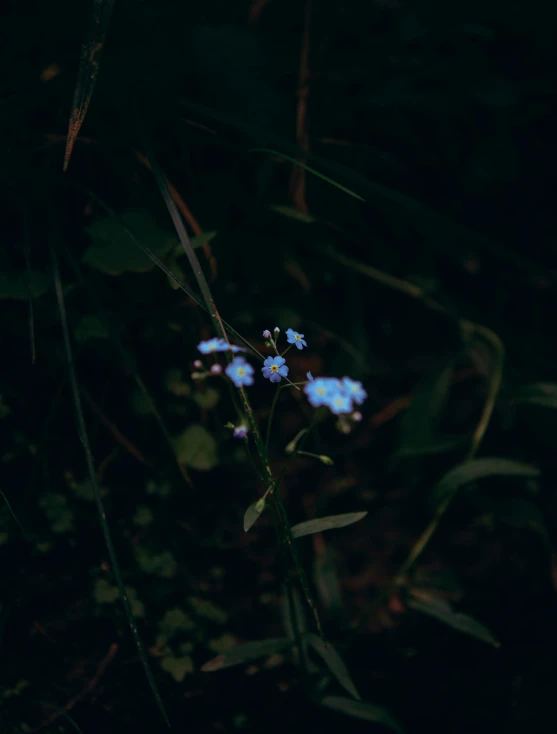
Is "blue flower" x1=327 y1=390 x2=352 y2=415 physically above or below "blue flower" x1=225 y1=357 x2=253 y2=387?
below

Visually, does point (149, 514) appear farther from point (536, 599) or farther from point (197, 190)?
point (536, 599)

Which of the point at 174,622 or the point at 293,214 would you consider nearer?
the point at 174,622

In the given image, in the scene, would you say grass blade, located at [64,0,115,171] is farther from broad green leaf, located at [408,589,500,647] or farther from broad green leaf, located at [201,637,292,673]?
broad green leaf, located at [408,589,500,647]

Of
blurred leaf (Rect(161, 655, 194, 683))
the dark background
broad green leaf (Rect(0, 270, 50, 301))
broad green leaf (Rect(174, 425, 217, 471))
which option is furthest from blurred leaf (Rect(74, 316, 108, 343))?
blurred leaf (Rect(161, 655, 194, 683))

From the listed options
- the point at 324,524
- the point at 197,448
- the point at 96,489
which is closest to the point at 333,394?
the point at 324,524

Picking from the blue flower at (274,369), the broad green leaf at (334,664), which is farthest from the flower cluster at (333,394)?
the broad green leaf at (334,664)

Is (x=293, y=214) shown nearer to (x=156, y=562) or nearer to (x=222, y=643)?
(x=156, y=562)
